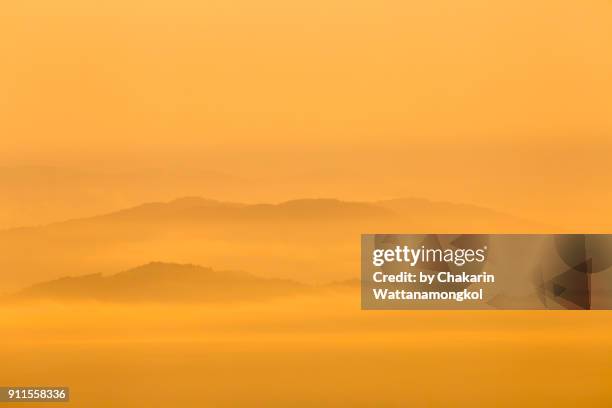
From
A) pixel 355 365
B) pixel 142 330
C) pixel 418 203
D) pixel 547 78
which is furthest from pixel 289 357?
pixel 547 78

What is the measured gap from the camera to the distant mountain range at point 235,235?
2449 millimetres

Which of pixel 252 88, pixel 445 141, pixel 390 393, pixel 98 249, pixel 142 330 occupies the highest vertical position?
pixel 252 88

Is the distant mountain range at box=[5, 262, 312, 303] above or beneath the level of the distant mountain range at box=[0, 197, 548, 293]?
beneath

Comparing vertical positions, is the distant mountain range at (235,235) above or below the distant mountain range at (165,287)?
above

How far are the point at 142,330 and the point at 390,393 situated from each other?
903 mm

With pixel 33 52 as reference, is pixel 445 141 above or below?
below

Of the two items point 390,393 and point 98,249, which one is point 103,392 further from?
point 390,393

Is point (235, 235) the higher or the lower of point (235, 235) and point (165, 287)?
the higher

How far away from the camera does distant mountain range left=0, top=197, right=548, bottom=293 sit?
96.4 inches

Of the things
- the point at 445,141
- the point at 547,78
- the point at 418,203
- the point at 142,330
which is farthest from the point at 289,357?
the point at 547,78

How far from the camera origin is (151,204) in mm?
2455

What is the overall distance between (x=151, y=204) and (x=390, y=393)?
108cm

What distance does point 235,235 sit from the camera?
246cm

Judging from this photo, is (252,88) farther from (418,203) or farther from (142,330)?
(142,330)
